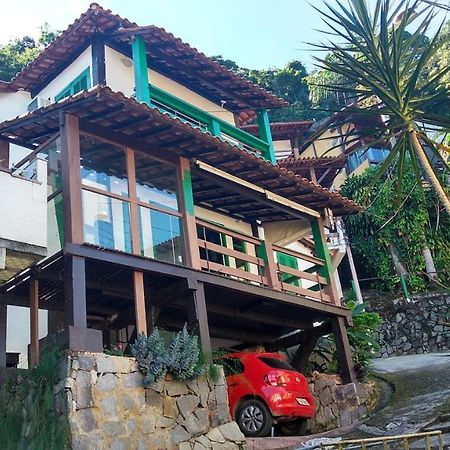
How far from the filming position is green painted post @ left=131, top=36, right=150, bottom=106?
12.9 m

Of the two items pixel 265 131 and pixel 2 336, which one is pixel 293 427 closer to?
A: pixel 2 336

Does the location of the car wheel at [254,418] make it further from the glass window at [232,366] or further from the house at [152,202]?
the house at [152,202]

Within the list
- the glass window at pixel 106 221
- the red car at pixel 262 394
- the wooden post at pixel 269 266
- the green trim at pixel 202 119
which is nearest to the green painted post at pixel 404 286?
the green trim at pixel 202 119

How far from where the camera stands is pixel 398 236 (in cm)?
2520

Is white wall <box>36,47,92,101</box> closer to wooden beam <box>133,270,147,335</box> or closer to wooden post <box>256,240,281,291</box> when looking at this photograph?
wooden post <box>256,240,281,291</box>

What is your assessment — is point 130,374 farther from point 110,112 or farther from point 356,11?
point 356,11

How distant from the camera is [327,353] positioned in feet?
47.5

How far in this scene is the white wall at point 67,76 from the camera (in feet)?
46.9

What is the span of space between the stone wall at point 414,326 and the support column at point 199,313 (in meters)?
13.3

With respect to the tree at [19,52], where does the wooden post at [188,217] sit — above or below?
below

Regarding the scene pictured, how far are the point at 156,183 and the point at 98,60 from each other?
4.61 meters

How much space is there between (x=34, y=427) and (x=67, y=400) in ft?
2.35

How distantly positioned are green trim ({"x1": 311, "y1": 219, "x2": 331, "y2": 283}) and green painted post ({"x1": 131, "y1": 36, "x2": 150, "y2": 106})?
4.90 meters

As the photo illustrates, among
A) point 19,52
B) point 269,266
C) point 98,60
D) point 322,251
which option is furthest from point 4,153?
point 19,52
